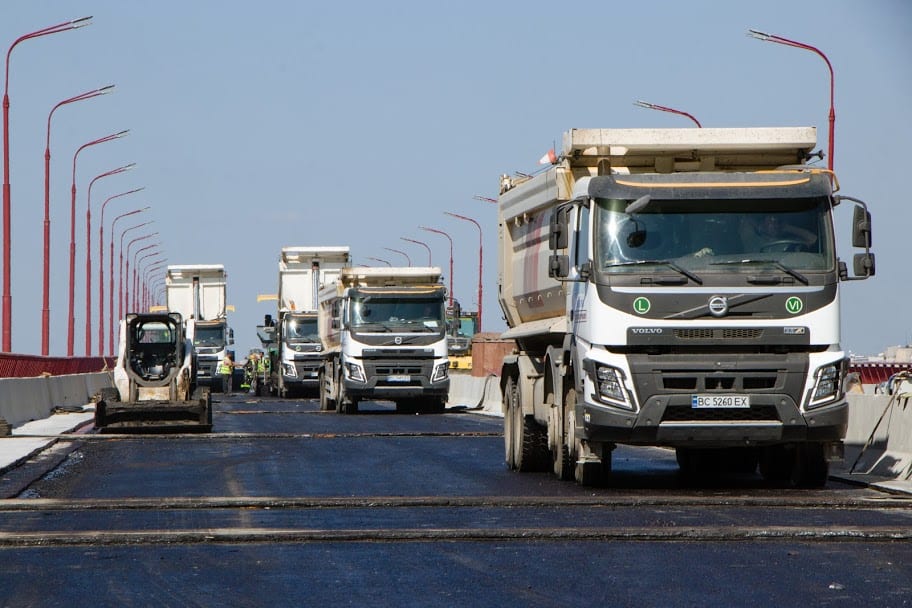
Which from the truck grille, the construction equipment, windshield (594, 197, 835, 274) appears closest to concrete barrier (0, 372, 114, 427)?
the construction equipment

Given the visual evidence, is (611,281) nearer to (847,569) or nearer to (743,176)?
(743,176)

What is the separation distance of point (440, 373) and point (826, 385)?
2309 centimetres

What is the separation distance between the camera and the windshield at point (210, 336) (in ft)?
186

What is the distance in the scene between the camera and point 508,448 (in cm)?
1923

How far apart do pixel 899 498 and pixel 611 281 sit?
300 cm

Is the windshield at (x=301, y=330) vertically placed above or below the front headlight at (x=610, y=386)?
above

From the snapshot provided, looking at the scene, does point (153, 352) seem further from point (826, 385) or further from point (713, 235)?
point (826, 385)

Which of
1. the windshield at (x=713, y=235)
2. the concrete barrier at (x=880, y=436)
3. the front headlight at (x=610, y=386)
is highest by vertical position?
the windshield at (x=713, y=235)

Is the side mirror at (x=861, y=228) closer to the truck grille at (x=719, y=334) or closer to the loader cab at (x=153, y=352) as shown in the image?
the truck grille at (x=719, y=334)

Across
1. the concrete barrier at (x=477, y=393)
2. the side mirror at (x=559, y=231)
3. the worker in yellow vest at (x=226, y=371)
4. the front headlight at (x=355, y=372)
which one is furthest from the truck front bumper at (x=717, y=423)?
the worker in yellow vest at (x=226, y=371)

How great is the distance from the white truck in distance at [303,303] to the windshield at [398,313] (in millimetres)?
13685

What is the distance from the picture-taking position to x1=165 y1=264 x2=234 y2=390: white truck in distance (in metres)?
57.0

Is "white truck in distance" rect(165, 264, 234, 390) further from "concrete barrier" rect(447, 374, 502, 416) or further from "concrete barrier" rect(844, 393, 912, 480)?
"concrete barrier" rect(844, 393, 912, 480)

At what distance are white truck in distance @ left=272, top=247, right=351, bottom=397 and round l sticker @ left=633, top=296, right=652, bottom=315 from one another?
3638 centimetres
